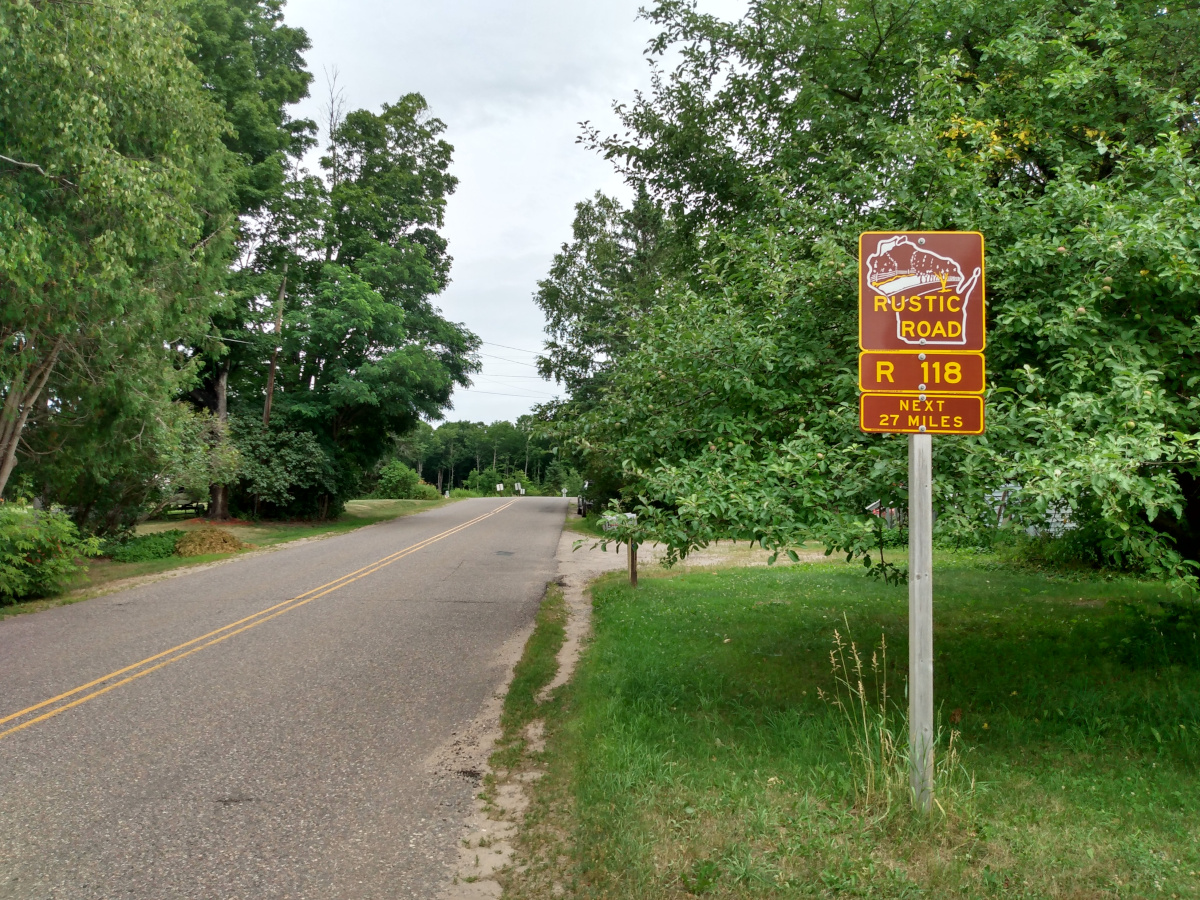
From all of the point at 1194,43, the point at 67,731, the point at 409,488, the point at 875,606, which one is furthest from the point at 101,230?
the point at 409,488

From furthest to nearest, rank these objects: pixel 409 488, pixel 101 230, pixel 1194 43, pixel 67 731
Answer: pixel 409 488 < pixel 101 230 < pixel 1194 43 < pixel 67 731

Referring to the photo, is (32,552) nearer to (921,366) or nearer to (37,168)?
(37,168)

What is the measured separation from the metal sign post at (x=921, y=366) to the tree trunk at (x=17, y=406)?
12.3 meters

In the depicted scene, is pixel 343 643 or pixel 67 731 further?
pixel 343 643

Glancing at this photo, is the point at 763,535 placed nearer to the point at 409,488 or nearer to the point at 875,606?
the point at 875,606

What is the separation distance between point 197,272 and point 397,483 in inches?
1557

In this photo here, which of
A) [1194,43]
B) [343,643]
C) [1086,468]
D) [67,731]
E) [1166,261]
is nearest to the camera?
[1086,468]

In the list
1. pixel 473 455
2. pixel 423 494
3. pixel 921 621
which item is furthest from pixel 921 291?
pixel 473 455

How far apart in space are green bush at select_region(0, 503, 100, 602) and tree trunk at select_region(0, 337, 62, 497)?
2.60ft

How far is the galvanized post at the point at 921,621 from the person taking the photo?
13.0 feet

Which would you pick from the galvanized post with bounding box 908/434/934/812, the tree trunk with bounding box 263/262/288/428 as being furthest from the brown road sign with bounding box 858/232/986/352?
the tree trunk with bounding box 263/262/288/428

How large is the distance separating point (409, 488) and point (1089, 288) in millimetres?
50840

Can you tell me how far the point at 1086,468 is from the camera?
3.79 meters

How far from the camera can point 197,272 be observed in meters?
13.6
